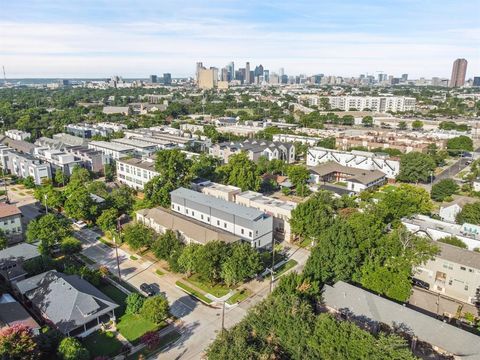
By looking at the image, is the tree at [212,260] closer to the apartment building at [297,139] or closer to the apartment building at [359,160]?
the apartment building at [359,160]

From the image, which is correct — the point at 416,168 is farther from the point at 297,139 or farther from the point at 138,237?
the point at 138,237

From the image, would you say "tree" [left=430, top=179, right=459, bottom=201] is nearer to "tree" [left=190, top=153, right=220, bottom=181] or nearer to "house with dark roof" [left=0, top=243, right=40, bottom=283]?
"tree" [left=190, top=153, right=220, bottom=181]

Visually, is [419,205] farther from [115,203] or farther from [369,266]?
[115,203]

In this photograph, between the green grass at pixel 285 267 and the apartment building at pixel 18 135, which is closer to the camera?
the green grass at pixel 285 267

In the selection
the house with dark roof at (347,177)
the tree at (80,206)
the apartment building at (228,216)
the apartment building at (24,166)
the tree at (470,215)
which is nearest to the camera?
the apartment building at (228,216)

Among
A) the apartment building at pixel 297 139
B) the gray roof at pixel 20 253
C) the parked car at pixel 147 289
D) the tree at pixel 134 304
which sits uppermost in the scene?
the apartment building at pixel 297 139

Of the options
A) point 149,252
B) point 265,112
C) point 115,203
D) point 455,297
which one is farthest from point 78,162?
point 265,112

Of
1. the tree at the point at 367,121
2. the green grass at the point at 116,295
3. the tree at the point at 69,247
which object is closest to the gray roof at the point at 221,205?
the tree at the point at 69,247

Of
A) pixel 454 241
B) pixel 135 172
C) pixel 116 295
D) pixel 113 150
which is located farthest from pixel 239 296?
pixel 113 150
